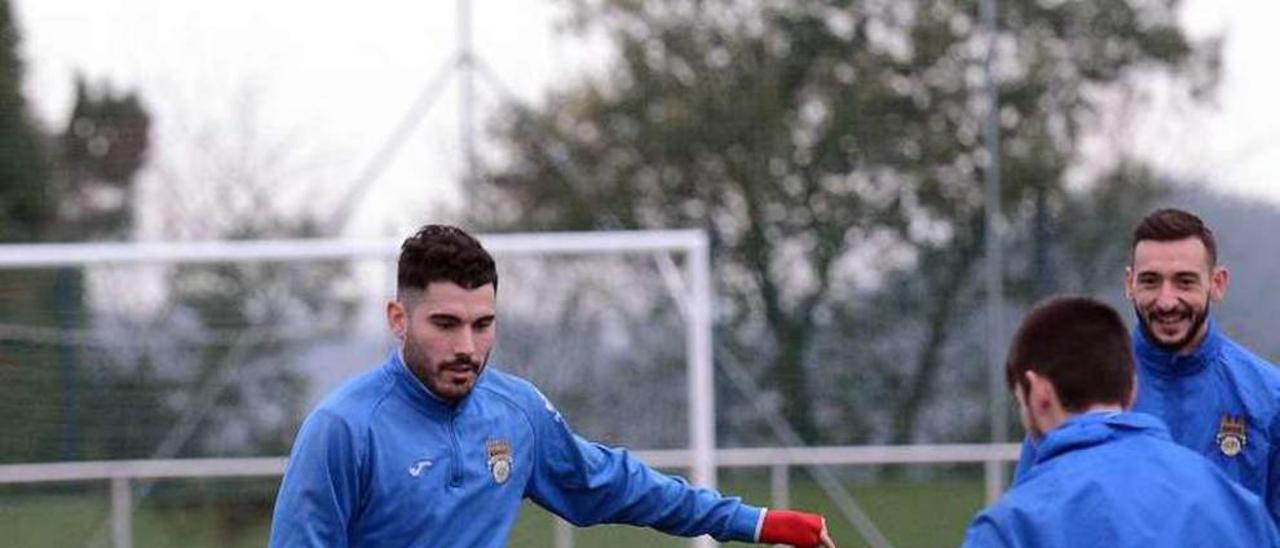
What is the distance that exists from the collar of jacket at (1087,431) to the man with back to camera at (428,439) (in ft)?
5.02

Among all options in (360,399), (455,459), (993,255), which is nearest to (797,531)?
(455,459)

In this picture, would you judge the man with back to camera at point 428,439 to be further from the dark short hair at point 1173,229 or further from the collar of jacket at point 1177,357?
the dark short hair at point 1173,229

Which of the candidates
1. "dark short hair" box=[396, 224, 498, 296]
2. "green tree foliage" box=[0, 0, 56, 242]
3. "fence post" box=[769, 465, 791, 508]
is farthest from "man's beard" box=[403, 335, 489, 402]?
"green tree foliage" box=[0, 0, 56, 242]

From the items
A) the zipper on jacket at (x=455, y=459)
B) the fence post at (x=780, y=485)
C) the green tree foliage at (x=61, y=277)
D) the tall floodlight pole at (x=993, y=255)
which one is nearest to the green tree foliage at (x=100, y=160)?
the green tree foliage at (x=61, y=277)

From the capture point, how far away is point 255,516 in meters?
11.5

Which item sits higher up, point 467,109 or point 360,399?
point 467,109

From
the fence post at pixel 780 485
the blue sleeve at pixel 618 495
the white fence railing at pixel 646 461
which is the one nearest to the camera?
the blue sleeve at pixel 618 495

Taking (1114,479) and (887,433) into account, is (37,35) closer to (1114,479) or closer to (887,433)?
(887,433)

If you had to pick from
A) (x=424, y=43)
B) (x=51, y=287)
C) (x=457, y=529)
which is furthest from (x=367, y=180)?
(x=457, y=529)

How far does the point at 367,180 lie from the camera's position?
11977mm

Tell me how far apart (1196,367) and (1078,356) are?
1.93 m

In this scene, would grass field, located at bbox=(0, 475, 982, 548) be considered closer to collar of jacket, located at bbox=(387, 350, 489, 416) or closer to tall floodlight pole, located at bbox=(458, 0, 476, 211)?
tall floodlight pole, located at bbox=(458, 0, 476, 211)

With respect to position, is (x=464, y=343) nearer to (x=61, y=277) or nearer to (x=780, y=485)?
(x=61, y=277)

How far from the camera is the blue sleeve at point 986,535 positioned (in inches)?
123
